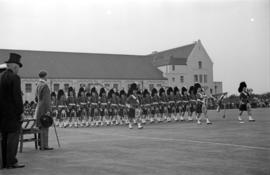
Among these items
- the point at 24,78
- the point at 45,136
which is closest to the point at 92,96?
the point at 45,136

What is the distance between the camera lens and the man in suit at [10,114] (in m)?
8.52

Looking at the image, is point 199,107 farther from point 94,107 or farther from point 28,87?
point 28,87

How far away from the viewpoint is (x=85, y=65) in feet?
220

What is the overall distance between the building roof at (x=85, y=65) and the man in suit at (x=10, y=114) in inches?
2078

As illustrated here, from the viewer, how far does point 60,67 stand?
64562 mm

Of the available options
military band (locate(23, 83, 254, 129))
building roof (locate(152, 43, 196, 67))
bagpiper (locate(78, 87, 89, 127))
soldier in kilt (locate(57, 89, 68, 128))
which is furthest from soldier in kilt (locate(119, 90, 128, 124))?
building roof (locate(152, 43, 196, 67))

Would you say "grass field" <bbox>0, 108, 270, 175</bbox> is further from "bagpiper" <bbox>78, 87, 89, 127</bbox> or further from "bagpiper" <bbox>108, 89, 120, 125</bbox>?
"bagpiper" <bbox>108, 89, 120, 125</bbox>

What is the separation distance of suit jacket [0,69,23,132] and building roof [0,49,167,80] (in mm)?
52779

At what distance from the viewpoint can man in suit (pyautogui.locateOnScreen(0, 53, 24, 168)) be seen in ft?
28.0

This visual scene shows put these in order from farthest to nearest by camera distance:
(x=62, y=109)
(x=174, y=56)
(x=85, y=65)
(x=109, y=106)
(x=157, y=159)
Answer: (x=174, y=56) → (x=85, y=65) → (x=109, y=106) → (x=62, y=109) → (x=157, y=159)

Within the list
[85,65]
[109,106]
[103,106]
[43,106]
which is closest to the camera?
[43,106]

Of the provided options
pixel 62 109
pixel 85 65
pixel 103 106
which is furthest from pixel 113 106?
pixel 85 65

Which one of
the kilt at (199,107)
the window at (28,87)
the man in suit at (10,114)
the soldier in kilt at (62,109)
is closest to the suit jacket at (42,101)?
the man in suit at (10,114)

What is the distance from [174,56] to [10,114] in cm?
6870
